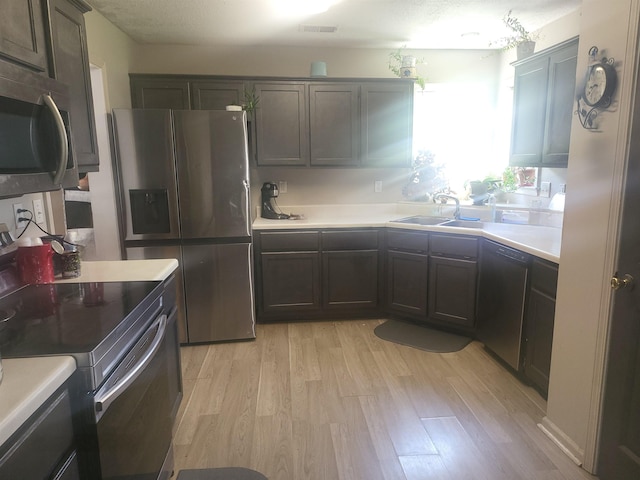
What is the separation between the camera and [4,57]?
126 cm

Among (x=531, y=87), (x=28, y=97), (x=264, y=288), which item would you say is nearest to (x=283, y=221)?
(x=264, y=288)

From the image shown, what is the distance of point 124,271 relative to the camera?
6.16ft

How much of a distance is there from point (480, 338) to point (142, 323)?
2.45m

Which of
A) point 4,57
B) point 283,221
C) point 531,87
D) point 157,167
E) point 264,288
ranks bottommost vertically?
point 264,288

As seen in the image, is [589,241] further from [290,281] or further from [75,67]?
[75,67]

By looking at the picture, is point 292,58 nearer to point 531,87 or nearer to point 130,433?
point 531,87

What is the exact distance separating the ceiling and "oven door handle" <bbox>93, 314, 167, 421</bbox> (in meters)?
2.24

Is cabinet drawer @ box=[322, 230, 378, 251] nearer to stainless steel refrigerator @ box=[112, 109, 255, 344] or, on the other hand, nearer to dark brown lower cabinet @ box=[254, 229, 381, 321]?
dark brown lower cabinet @ box=[254, 229, 381, 321]

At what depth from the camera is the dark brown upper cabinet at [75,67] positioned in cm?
166

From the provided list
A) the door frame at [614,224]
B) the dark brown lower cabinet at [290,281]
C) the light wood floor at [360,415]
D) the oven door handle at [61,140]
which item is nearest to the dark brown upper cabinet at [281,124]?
the dark brown lower cabinet at [290,281]

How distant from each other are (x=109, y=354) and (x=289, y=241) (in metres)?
2.29

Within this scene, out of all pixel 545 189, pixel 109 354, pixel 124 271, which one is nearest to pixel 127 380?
pixel 109 354

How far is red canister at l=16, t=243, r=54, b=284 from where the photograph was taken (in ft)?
5.49

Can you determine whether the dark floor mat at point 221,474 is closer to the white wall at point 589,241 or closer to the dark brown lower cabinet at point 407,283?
the white wall at point 589,241
